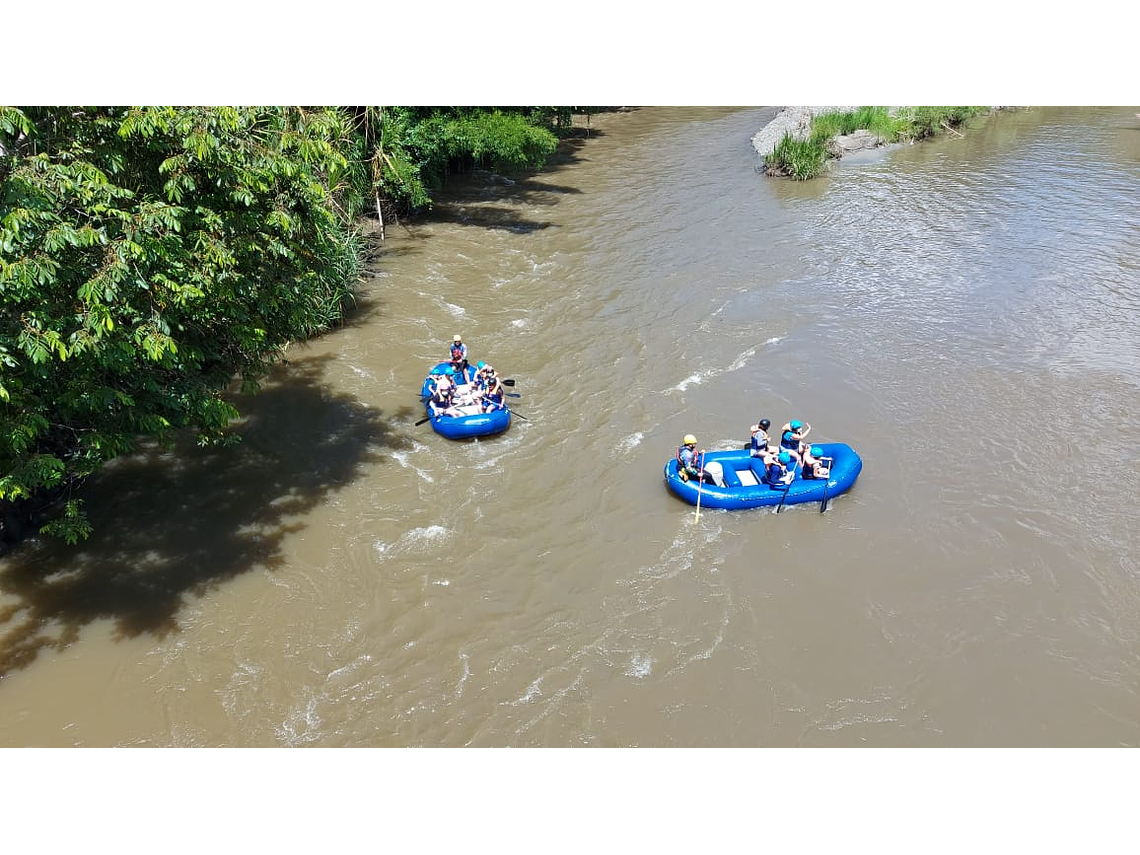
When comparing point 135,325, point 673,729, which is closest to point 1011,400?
point 673,729

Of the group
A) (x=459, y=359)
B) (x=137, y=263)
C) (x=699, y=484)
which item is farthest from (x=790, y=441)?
(x=137, y=263)

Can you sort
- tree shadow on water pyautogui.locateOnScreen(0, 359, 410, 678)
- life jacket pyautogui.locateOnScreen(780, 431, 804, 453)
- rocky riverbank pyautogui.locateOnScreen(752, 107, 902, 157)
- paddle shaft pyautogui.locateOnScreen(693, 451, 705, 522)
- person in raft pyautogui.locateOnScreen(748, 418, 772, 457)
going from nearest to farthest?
1. tree shadow on water pyautogui.locateOnScreen(0, 359, 410, 678)
2. paddle shaft pyautogui.locateOnScreen(693, 451, 705, 522)
3. person in raft pyautogui.locateOnScreen(748, 418, 772, 457)
4. life jacket pyautogui.locateOnScreen(780, 431, 804, 453)
5. rocky riverbank pyautogui.locateOnScreen(752, 107, 902, 157)

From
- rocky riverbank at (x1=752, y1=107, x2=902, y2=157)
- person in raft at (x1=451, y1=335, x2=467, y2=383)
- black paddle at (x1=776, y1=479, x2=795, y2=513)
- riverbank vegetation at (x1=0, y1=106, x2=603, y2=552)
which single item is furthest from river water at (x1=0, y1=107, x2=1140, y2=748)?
rocky riverbank at (x1=752, y1=107, x2=902, y2=157)

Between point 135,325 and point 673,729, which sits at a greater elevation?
point 135,325

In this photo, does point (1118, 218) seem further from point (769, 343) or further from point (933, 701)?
point (933, 701)

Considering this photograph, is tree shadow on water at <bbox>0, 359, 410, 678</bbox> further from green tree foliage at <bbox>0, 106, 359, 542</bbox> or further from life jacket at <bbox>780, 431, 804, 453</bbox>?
life jacket at <bbox>780, 431, 804, 453</bbox>
